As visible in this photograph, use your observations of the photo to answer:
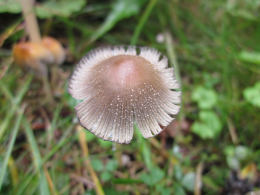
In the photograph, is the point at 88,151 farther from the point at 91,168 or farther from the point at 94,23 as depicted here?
the point at 94,23

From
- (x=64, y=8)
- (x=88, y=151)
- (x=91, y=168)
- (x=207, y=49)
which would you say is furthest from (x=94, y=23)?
(x=91, y=168)

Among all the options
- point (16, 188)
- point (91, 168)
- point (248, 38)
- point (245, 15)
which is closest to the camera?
point (16, 188)

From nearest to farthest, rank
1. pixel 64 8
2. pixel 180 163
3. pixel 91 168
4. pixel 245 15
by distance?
1. pixel 91 168
2. pixel 180 163
3. pixel 64 8
4. pixel 245 15

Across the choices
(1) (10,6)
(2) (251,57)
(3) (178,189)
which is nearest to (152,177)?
(3) (178,189)

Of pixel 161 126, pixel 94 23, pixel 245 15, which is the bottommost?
pixel 161 126

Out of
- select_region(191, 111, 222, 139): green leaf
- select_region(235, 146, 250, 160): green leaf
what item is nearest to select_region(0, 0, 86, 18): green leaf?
select_region(191, 111, 222, 139): green leaf

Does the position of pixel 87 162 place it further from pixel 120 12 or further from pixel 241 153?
pixel 120 12
